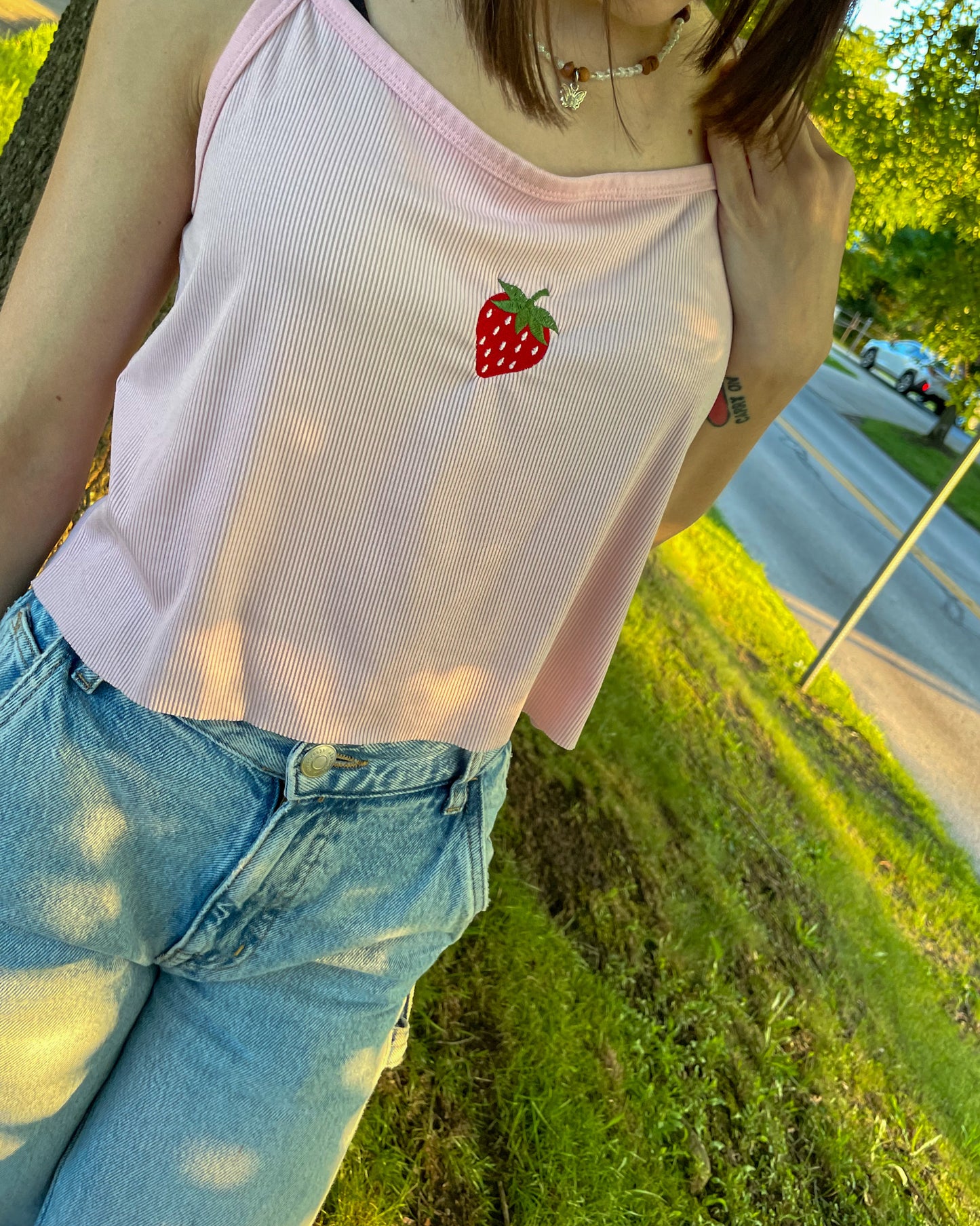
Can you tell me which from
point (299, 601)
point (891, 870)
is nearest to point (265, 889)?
point (299, 601)

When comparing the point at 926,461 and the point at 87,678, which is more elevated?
the point at 926,461

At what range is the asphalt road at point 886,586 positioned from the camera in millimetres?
5781

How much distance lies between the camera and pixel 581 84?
1109 millimetres

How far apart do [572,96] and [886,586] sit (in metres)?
7.33

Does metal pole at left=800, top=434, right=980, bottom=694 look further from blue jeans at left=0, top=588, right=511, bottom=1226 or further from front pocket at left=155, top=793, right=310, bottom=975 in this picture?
front pocket at left=155, top=793, right=310, bottom=975

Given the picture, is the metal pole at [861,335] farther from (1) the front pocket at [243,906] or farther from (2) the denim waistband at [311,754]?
(1) the front pocket at [243,906]

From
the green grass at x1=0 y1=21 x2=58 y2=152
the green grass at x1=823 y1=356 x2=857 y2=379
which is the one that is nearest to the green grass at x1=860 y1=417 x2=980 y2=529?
the green grass at x1=823 y1=356 x2=857 y2=379

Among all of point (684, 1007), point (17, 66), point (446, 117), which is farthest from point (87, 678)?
point (17, 66)

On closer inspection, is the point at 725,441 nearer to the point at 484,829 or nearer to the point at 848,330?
the point at 484,829

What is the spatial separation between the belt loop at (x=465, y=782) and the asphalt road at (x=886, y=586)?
Answer: 4.48 meters

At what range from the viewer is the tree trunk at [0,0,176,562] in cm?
209

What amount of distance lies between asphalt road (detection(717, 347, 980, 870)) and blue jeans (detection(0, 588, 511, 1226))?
4552mm

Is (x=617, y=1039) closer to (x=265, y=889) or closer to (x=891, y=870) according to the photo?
(x=265, y=889)

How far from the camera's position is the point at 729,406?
1.37 metres
